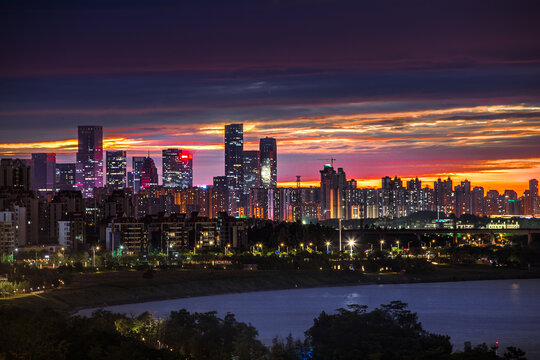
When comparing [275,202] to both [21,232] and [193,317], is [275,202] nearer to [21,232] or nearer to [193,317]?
[21,232]

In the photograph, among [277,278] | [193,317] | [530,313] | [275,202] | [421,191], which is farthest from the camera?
[421,191]

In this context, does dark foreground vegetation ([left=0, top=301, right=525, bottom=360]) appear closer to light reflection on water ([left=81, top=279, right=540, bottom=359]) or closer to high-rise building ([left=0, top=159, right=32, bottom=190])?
light reflection on water ([left=81, top=279, right=540, bottom=359])

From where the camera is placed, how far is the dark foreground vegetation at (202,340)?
1914 cm

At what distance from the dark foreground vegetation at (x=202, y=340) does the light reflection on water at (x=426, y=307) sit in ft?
14.8

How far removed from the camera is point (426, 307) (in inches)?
1695

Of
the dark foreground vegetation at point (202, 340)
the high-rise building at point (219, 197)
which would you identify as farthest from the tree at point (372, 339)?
the high-rise building at point (219, 197)

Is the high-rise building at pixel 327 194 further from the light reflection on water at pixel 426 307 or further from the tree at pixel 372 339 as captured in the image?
the tree at pixel 372 339

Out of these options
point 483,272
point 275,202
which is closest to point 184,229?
point 483,272

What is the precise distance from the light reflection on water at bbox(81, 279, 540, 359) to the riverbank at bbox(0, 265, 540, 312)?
131 centimetres

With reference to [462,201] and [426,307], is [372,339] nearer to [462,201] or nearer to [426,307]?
[426,307]

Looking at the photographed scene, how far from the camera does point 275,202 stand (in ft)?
453

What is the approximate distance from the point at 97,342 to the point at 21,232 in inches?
1823

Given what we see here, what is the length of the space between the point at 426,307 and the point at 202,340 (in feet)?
70.5

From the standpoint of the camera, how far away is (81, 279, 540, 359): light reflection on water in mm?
34062
